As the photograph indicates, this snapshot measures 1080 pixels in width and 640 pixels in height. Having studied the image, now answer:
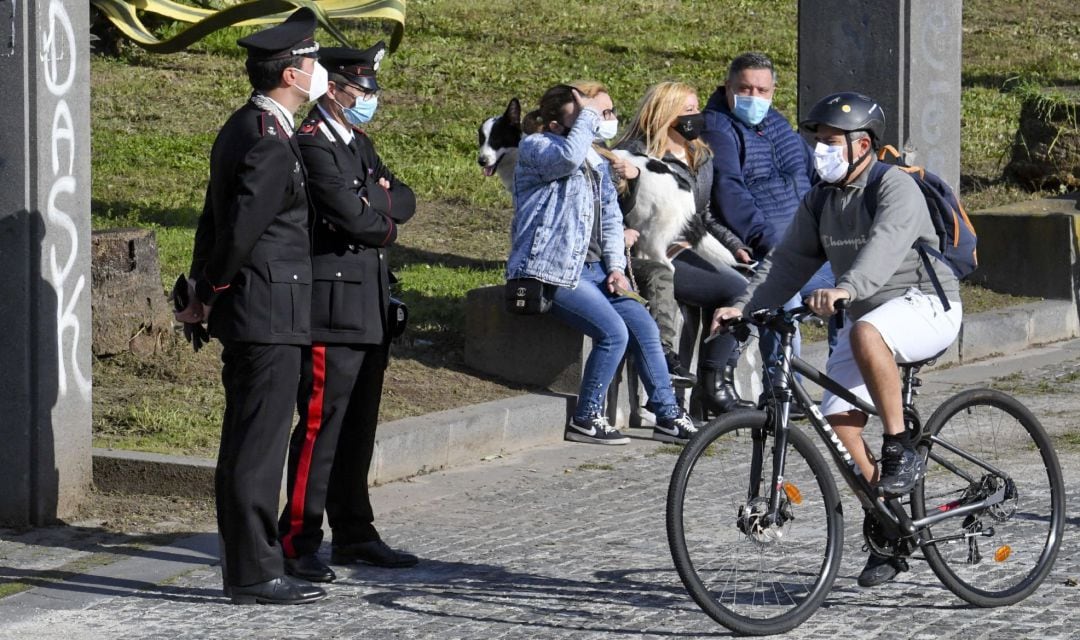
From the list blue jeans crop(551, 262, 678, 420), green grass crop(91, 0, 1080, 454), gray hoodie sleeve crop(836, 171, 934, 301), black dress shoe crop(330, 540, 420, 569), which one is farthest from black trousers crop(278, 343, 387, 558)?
blue jeans crop(551, 262, 678, 420)

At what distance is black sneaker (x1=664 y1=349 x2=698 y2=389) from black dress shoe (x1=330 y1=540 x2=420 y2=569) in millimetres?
2838

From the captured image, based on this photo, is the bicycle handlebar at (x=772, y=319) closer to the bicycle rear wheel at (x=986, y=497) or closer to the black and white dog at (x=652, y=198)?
the bicycle rear wheel at (x=986, y=497)

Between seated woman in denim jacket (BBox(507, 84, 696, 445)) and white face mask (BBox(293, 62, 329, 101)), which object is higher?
white face mask (BBox(293, 62, 329, 101))

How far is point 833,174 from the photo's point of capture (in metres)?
5.55

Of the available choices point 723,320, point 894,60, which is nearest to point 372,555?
point 723,320

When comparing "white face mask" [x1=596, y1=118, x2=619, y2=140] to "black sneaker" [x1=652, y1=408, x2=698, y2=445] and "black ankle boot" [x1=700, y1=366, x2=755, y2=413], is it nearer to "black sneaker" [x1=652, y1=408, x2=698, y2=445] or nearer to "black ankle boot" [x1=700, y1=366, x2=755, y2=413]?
"black ankle boot" [x1=700, y1=366, x2=755, y2=413]

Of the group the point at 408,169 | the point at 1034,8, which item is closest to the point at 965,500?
the point at 408,169

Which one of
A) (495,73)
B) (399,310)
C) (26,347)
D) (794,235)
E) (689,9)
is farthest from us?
(689,9)

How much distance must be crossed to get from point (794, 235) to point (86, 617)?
2.61 meters

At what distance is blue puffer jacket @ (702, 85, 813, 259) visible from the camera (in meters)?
8.96

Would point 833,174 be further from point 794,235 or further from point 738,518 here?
point 738,518

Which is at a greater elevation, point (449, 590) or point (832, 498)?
point (832, 498)

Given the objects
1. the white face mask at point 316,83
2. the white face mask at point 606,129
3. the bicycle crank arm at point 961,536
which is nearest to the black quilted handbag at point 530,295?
the white face mask at point 606,129

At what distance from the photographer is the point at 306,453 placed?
6031 mm
